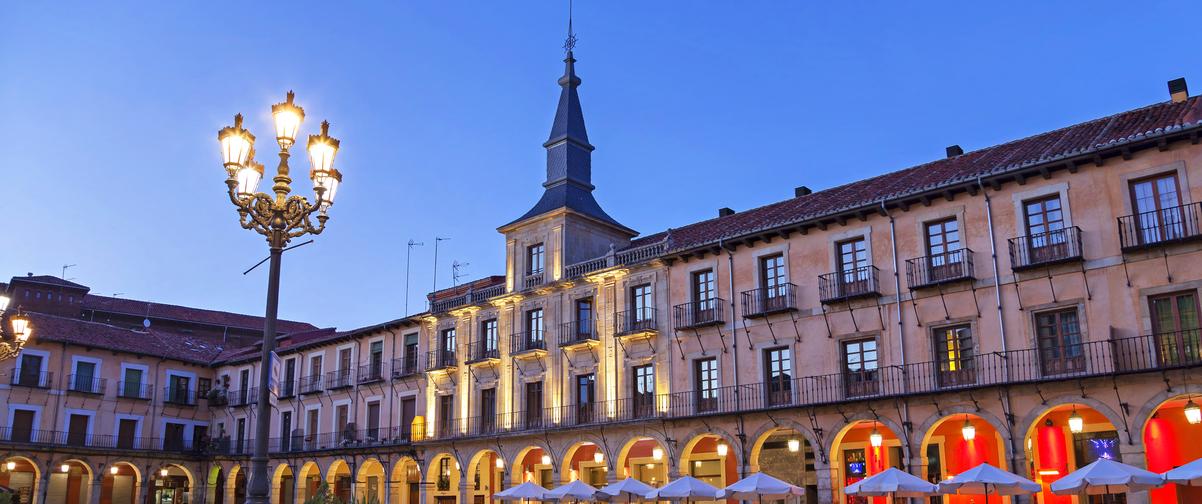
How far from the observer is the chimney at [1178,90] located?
80.3ft

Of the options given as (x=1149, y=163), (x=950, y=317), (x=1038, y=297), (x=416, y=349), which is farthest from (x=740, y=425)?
(x=416, y=349)

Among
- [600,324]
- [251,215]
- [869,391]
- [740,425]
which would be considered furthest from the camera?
[600,324]

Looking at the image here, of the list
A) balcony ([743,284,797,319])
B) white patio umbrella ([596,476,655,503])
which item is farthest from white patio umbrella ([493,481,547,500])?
balcony ([743,284,797,319])

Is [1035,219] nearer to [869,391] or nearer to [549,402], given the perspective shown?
[869,391]

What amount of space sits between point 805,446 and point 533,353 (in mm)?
9570

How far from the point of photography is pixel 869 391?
1001 inches

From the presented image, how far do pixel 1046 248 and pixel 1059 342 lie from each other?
214 cm

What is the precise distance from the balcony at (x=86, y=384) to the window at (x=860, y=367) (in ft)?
112

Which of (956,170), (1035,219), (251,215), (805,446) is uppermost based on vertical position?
(956,170)

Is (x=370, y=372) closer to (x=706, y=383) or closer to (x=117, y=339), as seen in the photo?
(x=117, y=339)

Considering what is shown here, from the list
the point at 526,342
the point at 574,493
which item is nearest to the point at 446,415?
the point at 526,342

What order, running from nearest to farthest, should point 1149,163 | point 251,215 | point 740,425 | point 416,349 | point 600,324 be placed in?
point 251,215 < point 1149,163 < point 740,425 < point 600,324 < point 416,349

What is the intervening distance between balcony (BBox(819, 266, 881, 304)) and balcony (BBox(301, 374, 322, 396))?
24634mm

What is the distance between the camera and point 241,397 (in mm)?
47688
